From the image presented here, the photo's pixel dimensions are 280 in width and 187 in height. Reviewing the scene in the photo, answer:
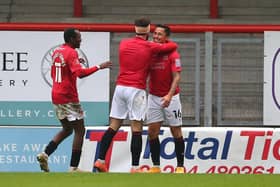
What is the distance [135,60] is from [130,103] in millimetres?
496

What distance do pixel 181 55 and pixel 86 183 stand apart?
174 inches

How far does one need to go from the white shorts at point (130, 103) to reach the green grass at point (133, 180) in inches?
49.6

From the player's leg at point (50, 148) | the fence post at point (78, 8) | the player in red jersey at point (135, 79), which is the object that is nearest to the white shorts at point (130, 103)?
the player in red jersey at point (135, 79)

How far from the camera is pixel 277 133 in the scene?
1216 centimetres

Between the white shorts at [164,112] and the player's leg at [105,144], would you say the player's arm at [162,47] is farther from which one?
the player's leg at [105,144]

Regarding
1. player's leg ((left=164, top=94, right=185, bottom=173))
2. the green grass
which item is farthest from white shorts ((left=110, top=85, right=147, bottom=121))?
the green grass

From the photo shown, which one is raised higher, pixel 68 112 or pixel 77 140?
pixel 68 112

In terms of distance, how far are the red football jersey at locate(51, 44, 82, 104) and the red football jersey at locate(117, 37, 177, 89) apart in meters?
0.58

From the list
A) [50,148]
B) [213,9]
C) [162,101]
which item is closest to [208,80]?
[162,101]

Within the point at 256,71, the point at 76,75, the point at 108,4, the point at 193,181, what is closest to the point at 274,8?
the point at 108,4

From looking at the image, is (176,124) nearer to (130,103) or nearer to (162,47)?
(130,103)

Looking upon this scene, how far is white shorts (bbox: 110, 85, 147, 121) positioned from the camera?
34.3ft

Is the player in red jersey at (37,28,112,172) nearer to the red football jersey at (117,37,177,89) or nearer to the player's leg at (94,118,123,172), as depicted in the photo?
the red football jersey at (117,37,177,89)

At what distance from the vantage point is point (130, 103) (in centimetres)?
1047
